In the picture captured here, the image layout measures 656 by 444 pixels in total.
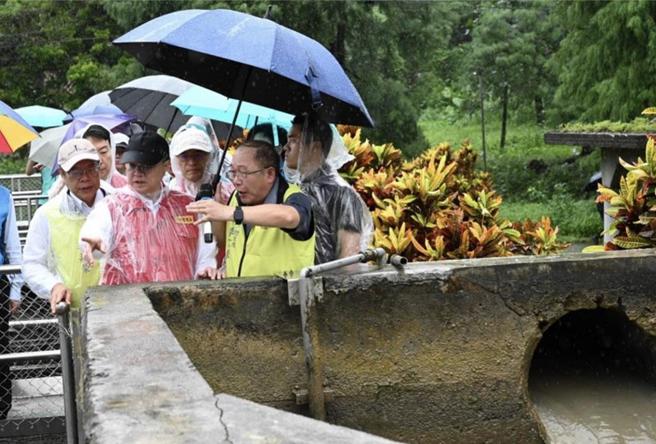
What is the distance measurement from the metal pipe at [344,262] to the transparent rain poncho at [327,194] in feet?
0.61

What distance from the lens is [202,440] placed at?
250 cm

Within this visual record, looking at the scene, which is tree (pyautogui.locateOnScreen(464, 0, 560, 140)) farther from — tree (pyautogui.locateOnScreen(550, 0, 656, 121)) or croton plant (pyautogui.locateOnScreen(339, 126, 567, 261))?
croton plant (pyautogui.locateOnScreen(339, 126, 567, 261))

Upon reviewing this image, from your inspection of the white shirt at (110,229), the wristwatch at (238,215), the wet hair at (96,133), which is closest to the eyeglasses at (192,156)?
the white shirt at (110,229)

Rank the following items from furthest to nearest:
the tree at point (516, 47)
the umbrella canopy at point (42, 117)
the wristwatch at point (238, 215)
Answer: the tree at point (516, 47) < the umbrella canopy at point (42, 117) < the wristwatch at point (238, 215)

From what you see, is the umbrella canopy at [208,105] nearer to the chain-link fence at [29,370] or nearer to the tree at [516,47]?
the chain-link fence at [29,370]

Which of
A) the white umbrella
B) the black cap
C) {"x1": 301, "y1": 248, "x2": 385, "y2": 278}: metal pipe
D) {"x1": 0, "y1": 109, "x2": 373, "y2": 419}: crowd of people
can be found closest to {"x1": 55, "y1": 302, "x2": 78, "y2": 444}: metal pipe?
{"x1": 0, "y1": 109, "x2": 373, "y2": 419}: crowd of people

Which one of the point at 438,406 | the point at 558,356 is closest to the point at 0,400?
the point at 438,406

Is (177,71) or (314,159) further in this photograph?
(177,71)

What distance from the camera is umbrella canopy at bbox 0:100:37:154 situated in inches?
286

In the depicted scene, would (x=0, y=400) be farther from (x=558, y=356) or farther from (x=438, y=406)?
(x=558, y=356)

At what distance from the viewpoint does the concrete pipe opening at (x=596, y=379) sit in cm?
554

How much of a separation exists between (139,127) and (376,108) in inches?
462

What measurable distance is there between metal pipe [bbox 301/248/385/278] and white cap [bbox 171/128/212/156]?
1001mm

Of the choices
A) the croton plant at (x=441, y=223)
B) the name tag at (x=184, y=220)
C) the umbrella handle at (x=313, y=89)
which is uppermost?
the umbrella handle at (x=313, y=89)
